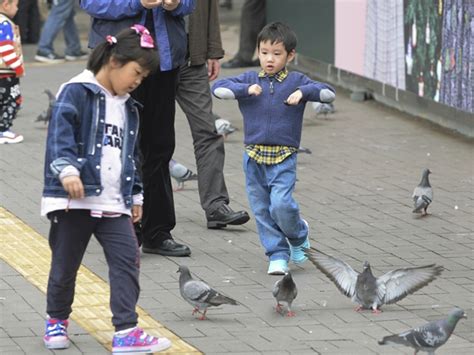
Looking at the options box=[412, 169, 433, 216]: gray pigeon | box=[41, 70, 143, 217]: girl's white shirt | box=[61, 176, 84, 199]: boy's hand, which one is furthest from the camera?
box=[412, 169, 433, 216]: gray pigeon

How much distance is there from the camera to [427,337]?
19.6 ft

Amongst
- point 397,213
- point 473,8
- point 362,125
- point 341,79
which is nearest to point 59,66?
point 341,79

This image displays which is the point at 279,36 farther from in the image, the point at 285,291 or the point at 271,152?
the point at 285,291

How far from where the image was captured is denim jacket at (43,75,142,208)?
600 centimetres

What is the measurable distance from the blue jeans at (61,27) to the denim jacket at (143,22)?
9.85 m

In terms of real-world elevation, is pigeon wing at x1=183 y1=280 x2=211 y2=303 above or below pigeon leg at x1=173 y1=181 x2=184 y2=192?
above

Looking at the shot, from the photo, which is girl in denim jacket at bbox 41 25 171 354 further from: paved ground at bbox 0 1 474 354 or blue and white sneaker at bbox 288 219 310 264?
blue and white sneaker at bbox 288 219 310 264

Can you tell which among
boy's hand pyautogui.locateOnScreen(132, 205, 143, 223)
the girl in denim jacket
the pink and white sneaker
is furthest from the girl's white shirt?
the pink and white sneaker

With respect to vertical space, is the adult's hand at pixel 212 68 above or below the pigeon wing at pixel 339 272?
above

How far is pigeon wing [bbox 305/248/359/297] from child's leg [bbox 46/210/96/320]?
1.61 metres

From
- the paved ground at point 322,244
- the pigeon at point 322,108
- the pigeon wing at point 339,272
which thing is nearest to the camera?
the paved ground at point 322,244

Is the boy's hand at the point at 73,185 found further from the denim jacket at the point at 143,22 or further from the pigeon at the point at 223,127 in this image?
the pigeon at the point at 223,127

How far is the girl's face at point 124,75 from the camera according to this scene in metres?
6.16

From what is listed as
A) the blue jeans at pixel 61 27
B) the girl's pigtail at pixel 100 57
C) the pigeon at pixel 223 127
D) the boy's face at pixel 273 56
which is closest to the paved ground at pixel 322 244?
the pigeon at pixel 223 127
